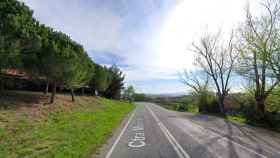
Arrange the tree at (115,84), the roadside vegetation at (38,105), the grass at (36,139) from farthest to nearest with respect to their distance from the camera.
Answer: the tree at (115,84), the roadside vegetation at (38,105), the grass at (36,139)

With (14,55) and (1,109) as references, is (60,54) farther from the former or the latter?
(1,109)

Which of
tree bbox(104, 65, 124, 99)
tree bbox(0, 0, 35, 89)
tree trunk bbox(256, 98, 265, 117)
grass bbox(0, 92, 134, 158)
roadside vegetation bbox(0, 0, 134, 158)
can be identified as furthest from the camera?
tree bbox(104, 65, 124, 99)

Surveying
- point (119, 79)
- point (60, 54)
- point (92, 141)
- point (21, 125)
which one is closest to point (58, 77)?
point (60, 54)

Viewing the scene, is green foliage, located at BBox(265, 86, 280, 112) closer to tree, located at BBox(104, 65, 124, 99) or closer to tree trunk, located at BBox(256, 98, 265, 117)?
tree trunk, located at BBox(256, 98, 265, 117)

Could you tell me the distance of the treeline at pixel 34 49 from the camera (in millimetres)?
13617

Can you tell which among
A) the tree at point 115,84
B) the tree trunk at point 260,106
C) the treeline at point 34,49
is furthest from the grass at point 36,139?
the tree at point 115,84

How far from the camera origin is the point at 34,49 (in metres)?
16.5

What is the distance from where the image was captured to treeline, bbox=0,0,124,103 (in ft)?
44.7

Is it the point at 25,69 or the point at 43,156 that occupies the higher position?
the point at 25,69

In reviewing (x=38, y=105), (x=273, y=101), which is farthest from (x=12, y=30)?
(x=273, y=101)

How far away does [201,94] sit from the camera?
3991 centimetres

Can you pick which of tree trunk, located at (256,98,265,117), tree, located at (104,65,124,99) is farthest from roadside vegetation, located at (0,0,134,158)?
tree, located at (104,65,124,99)

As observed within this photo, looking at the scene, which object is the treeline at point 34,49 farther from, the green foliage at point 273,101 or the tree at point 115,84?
the tree at point 115,84

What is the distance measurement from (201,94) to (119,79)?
30.4m
